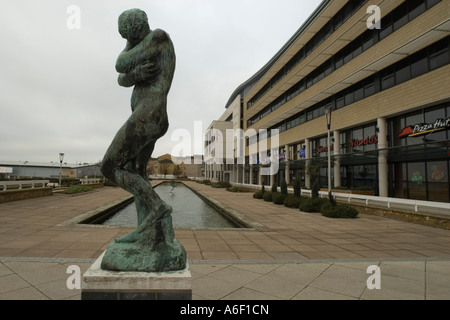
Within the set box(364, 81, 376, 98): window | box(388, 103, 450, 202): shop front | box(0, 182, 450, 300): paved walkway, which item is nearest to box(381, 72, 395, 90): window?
box(364, 81, 376, 98): window

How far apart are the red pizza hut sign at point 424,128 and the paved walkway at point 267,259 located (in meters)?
8.43

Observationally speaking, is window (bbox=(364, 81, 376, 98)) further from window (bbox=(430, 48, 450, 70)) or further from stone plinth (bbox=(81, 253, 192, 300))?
stone plinth (bbox=(81, 253, 192, 300))

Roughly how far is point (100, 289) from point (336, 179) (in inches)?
912

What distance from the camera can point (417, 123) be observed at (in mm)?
16000

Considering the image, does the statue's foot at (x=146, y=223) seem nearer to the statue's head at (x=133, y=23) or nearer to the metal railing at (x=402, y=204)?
the statue's head at (x=133, y=23)

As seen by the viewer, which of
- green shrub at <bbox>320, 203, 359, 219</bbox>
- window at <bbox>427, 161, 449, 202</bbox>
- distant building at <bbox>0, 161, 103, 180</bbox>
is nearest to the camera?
green shrub at <bbox>320, 203, 359, 219</bbox>

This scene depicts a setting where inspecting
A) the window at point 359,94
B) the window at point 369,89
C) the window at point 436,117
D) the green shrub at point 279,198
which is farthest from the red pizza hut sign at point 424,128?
the green shrub at point 279,198

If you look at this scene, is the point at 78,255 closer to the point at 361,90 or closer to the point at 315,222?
→ the point at 315,222

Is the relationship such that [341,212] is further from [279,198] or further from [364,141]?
[364,141]

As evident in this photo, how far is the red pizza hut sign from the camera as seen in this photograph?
1426 centimetres

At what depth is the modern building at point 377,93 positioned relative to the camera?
14.5 m

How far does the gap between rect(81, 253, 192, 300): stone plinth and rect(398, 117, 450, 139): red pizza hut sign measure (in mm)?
17238
